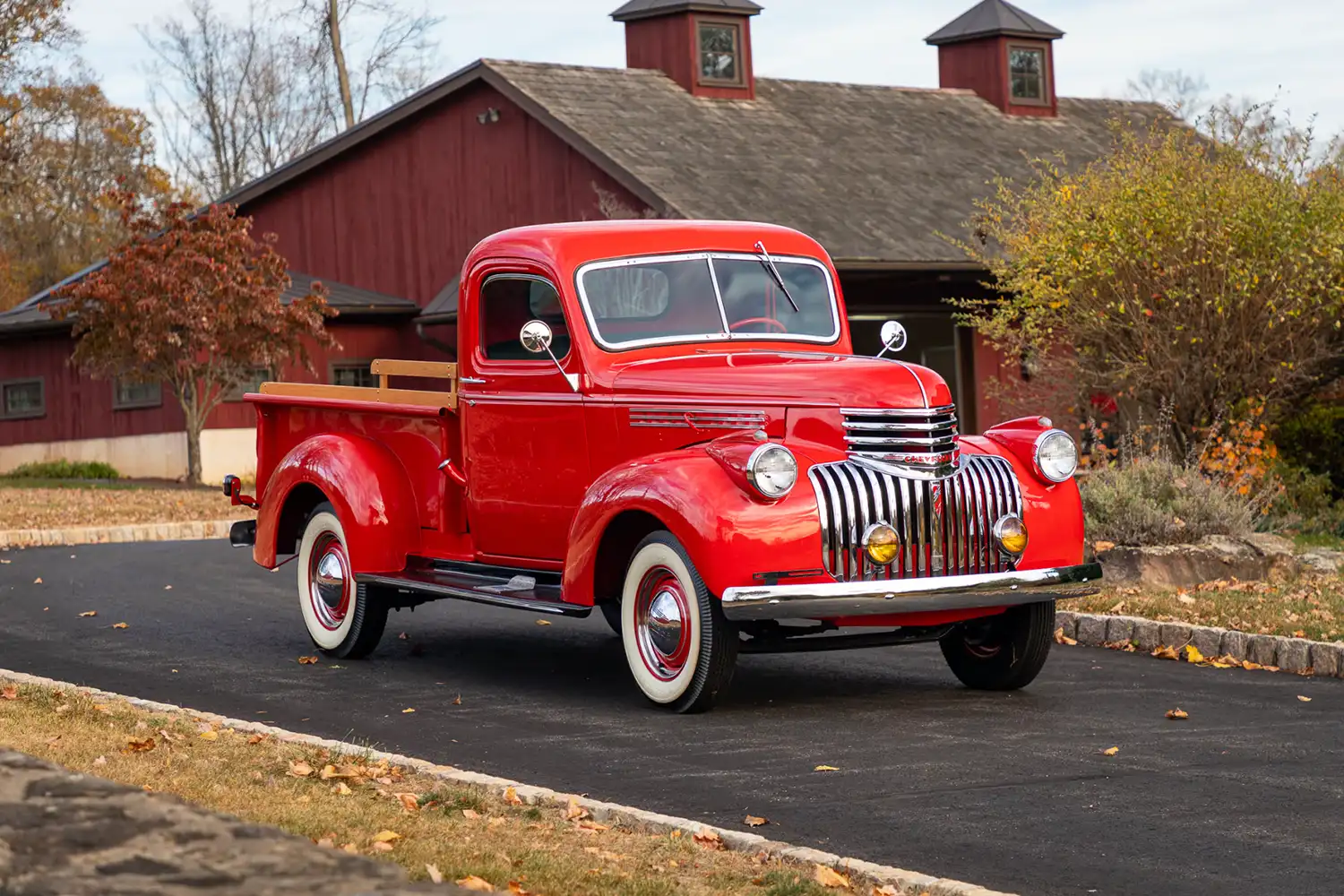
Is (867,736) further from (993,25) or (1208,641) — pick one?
(993,25)

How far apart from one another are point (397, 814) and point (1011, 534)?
380cm

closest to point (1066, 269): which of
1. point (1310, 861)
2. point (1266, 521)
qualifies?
point (1266, 521)

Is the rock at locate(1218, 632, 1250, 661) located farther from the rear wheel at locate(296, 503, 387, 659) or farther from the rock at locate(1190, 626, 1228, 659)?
the rear wheel at locate(296, 503, 387, 659)

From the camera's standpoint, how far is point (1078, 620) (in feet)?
38.7

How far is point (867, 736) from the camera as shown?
847cm

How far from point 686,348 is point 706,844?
4267 millimetres

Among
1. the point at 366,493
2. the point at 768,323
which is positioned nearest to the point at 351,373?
the point at 366,493

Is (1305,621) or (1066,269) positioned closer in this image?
(1305,621)

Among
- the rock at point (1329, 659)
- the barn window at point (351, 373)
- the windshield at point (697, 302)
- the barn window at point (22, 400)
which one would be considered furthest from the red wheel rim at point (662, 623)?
the barn window at point (22, 400)

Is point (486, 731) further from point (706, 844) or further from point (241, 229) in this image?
point (241, 229)

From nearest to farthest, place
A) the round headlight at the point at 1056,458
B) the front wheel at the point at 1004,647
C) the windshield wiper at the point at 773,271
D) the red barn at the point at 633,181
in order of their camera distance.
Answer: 1. the round headlight at the point at 1056,458
2. the front wheel at the point at 1004,647
3. the windshield wiper at the point at 773,271
4. the red barn at the point at 633,181

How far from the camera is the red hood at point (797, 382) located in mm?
9109

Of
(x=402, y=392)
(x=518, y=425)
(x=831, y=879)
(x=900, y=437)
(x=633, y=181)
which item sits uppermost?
(x=633, y=181)

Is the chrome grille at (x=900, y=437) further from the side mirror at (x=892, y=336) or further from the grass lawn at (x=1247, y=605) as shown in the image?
the grass lawn at (x=1247, y=605)
